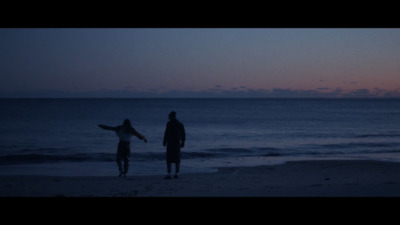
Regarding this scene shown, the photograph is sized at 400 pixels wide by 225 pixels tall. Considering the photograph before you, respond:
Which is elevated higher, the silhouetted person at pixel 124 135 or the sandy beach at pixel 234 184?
the silhouetted person at pixel 124 135

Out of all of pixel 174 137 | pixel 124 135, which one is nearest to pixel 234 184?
pixel 174 137

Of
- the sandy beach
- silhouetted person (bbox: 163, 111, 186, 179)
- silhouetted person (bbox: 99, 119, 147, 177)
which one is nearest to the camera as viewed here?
the sandy beach

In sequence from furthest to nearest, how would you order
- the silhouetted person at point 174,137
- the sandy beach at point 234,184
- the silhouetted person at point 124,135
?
the silhouetted person at point 124,135, the silhouetted person at point 174,137, the sandy beach at point 234,184

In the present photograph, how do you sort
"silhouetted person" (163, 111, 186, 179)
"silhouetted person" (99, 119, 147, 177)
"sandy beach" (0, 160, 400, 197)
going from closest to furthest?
"sandy beach" (0, 160, 400, 197), "silhouetted person" (163, 111, 186, 179), "silhouetted person" (99, 119, 147, 177)

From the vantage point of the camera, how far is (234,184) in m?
8.53

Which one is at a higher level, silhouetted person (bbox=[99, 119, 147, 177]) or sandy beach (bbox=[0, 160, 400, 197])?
silhouetted person (bbox=[99, 119, 147, 177])

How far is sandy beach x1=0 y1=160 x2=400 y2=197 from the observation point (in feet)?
24.3

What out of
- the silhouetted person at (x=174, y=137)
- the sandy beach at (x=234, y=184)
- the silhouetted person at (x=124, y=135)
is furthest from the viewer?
the silhouetted person at (x=124, y=135)

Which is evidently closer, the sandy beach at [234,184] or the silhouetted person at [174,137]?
the sandy beach at [234,184]

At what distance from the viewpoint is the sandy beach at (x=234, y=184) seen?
740 cm
